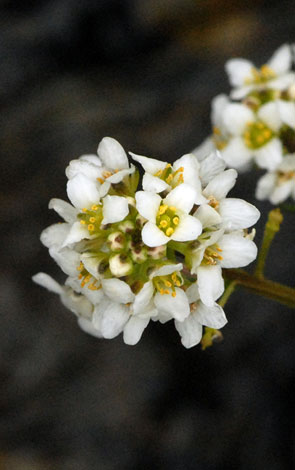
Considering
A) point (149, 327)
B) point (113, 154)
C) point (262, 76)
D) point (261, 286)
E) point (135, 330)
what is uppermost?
point (113, 154)

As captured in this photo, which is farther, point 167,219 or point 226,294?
point 226,294

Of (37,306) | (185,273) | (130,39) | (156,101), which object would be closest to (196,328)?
(185,273)

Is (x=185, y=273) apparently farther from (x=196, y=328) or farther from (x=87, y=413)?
(x=87, y=413)

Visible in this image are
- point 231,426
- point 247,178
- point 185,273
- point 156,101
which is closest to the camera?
point 185,273

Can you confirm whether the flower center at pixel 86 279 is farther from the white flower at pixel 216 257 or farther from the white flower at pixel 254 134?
the white flower at pixel 254 134

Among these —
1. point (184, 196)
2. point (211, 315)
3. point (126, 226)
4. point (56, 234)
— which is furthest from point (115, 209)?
point (211, 315)

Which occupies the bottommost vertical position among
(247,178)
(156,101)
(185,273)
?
(247,178)

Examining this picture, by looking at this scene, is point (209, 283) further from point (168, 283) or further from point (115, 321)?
point (115, 321)
